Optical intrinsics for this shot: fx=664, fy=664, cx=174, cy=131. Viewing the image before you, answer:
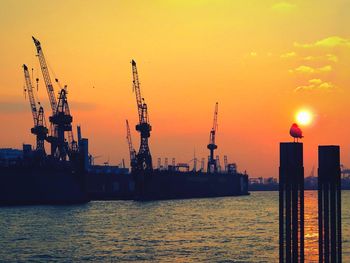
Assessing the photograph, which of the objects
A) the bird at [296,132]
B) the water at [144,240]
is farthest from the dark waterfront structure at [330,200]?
the water at [144,240]

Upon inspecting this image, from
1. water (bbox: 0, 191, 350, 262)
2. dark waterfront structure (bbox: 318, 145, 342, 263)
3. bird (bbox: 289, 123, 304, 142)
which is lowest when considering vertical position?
water (bbox: 0, 191, 350, 262)

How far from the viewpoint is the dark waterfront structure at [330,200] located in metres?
35.1

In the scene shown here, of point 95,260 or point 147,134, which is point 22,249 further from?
point 147,134

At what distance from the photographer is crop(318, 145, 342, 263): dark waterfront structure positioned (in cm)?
3506

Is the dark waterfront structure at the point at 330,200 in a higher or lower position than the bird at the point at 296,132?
lower

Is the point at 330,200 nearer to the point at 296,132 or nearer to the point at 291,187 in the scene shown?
the point at 291,187

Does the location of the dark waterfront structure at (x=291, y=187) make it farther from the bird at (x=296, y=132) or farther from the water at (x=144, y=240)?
the water at (x=144, y=240)

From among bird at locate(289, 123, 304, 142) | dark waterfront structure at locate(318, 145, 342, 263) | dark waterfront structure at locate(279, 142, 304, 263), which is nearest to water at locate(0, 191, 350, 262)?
dark waterfront structure at locate(318, 145, 342, 263)

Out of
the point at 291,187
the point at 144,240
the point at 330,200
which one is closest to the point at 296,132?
the point at 291,187

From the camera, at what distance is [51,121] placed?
570ft

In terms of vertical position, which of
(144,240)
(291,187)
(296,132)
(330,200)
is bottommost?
(144,240)

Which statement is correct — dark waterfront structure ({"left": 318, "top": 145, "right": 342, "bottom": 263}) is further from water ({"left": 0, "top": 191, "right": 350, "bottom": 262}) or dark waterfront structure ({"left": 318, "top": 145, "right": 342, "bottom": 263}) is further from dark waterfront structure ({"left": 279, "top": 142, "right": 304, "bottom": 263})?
water ({"left": 0, "top": 191, "right": 350, "bottom": 262})

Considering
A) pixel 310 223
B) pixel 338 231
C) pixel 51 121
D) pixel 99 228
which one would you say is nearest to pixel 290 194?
pixel 338 231

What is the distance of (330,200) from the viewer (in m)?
36.1
